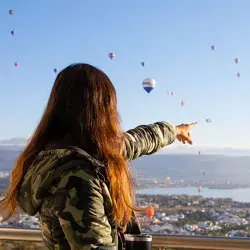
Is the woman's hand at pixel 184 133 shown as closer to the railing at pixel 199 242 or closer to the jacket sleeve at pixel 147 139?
the jacket sleeve at pixel 147 139

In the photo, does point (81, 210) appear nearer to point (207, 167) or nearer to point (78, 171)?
point (78, 171)

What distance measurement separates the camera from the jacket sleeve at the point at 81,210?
116 cm

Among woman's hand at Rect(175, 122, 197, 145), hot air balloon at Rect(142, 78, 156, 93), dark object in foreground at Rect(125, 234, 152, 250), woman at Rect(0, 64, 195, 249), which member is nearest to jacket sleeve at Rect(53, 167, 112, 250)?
woman at Rect(0, 64, 195, 249)

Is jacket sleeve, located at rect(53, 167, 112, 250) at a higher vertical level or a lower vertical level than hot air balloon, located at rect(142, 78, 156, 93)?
lower

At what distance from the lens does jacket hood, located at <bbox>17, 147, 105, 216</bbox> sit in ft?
3.97

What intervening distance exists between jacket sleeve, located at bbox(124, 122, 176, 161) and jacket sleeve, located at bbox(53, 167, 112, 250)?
340 millimetres

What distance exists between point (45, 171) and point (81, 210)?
0.48 feet

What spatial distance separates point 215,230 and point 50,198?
1551 millimetres

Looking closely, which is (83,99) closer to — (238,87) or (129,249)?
(129,249)

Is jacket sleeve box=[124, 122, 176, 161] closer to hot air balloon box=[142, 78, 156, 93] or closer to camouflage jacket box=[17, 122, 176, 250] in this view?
camouflage jacket box=[17, 122, 176, 250]

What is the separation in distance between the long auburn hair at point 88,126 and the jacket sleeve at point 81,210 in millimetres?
79

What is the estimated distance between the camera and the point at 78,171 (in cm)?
120

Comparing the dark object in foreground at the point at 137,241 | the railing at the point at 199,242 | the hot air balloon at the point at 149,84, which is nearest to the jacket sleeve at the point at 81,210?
the dark object in foreground at the point at 137,241

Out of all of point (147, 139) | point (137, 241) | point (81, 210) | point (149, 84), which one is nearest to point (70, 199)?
point (81, 210)
